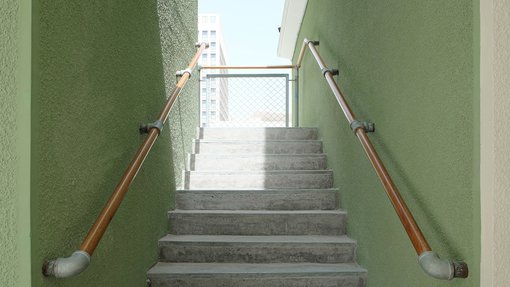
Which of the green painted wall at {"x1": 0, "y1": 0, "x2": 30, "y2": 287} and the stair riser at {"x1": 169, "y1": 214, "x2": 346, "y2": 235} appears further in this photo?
the stair riser at {"x1": 169, "y1": 214, "x2": 346, "y2": 235}

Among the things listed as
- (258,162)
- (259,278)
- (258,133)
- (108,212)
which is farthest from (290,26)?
(108,212)

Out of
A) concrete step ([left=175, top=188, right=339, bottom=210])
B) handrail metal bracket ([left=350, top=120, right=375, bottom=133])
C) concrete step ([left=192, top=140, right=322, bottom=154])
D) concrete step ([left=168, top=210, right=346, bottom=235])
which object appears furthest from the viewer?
concrete step ([left=192, top=140, right=322, bottom=154])

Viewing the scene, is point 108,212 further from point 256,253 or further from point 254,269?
point 256,253

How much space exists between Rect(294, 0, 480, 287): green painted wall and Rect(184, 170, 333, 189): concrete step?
0.44m

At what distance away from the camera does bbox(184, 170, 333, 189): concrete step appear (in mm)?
3344

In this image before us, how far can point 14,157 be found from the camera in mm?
1085

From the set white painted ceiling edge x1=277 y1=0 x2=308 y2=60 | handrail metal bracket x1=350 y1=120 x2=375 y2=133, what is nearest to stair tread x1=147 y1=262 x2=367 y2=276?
handrail metal bracket x1=350 y1=120 x2=375 y2=133

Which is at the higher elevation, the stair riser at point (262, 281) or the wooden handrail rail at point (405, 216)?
the wooden handrail rail at point (405, 216)

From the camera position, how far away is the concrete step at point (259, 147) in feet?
12.8

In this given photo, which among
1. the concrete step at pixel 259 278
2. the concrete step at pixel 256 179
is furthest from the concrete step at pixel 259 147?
the concrete step at pixel 259 278

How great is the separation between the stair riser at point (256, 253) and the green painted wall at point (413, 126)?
155 mm

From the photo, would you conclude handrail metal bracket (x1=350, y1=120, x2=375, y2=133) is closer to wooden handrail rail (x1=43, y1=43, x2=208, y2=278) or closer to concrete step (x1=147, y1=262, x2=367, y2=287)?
concrete step (x1=147, y1=262, x2=367, y2=287)

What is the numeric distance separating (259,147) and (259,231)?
49.6 inches

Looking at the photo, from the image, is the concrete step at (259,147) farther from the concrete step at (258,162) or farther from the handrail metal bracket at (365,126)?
the handrail metal bracket at (365,126)
